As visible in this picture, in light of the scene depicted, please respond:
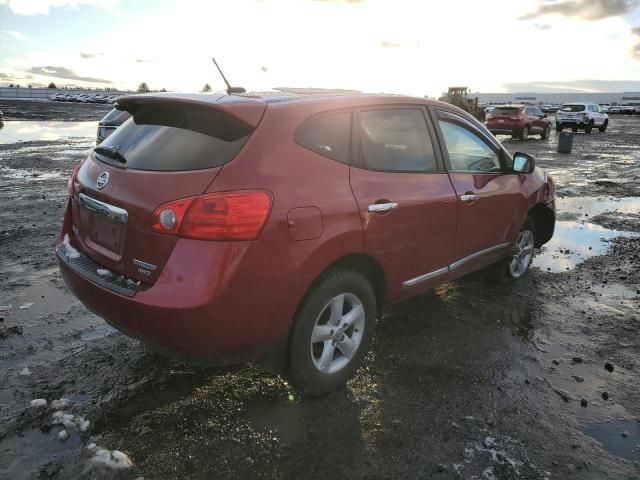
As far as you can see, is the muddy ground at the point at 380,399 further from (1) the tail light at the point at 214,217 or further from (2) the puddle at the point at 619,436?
(1) the tail light at the point at 214,217

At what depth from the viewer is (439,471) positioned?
2.54 metres

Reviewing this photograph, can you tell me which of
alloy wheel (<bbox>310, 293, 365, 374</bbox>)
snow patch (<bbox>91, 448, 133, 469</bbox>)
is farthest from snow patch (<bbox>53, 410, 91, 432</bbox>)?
alloy wheel (<bbox>310, 293, 365, 374</bbox>)

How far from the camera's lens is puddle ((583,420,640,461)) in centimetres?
274

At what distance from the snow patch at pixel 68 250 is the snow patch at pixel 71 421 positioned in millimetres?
934

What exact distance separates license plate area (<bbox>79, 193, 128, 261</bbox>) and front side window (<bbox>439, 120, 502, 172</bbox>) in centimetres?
245

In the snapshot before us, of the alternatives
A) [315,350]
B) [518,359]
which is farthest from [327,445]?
[518,359]

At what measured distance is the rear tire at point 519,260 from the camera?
5.06m

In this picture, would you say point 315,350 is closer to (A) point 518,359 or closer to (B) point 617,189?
(A) point 518,359

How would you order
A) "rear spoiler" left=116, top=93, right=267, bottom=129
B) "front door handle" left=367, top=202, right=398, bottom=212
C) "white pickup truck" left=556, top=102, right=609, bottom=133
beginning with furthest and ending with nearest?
"white pickup truck" left=556, top=102, right=609, bottom=133
"front door handle" left=367, top=202, right=398, bottom=212
"rear spoiler" left=116, top=93, right=267, bottom=129

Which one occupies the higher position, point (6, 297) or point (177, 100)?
point (177, 100)

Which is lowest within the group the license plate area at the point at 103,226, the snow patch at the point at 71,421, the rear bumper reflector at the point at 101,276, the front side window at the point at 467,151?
the snow patch at the point at 71,421

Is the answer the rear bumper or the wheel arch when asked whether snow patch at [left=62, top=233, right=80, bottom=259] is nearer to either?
the rear bumper

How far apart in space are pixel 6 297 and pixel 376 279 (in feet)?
11.4

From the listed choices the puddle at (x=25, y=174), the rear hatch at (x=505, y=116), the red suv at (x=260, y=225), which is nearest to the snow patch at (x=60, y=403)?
the red suv at (x=260, y=225)
